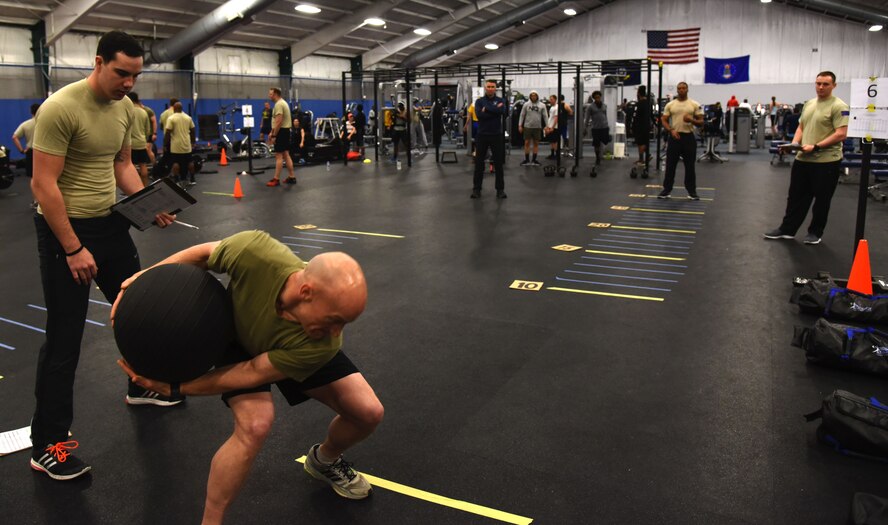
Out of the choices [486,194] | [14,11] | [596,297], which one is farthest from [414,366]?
[14,11]

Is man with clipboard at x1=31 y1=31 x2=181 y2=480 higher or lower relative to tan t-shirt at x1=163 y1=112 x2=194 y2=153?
lower

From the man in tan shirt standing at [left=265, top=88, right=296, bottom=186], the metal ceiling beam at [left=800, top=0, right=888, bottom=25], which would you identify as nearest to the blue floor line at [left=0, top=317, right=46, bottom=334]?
the man in tan shirt standing at [left=265, top=88, right=296, bottom=186]

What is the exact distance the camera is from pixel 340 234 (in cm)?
749

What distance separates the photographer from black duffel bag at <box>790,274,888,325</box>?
4.12 m

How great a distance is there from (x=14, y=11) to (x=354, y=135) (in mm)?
8493

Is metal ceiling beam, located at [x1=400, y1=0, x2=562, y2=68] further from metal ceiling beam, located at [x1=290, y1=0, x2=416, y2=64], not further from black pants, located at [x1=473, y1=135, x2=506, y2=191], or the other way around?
black pants, located at [x1=473, y1=135, x2=506, y2=191]

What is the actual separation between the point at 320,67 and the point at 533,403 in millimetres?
25108

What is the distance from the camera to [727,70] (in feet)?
88.1

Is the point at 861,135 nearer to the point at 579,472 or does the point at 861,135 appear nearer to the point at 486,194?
the point at 579,472

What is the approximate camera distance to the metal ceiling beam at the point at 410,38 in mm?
24219

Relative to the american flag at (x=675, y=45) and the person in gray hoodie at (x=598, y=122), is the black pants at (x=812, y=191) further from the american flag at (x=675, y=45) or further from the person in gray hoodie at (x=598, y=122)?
the american flag at (x=675, y=45)

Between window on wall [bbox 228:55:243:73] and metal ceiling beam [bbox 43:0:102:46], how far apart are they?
20.4 ft

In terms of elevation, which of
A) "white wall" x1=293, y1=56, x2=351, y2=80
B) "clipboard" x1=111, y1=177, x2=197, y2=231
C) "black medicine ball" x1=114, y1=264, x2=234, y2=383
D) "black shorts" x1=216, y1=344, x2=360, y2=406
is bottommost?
"black shorts" x1=216, y1=344, x2=360, y2=406

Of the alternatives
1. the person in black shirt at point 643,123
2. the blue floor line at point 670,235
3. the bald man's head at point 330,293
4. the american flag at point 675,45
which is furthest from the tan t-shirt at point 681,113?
the american flag at point 675,45
